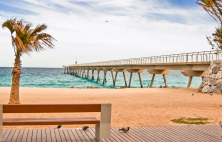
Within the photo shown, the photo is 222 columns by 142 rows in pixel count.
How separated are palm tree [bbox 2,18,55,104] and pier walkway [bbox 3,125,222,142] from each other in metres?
5.95

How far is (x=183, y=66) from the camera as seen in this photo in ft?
79.8

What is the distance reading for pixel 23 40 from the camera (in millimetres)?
10094

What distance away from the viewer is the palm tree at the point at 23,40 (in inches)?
387

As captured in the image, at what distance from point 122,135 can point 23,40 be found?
720cm

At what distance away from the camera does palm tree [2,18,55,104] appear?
9.83 metres

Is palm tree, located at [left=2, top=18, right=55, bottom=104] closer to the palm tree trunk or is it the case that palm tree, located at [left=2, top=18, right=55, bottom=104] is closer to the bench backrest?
the palm tree trunk

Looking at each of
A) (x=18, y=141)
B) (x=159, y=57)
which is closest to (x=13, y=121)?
(x=18, y=141)

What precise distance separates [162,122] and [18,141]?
4436 millimetres

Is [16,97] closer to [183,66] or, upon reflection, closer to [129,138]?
[129,138]

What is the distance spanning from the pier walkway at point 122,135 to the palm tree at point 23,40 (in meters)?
5.95

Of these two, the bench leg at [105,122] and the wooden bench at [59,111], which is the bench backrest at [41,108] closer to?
the wooden bench at [59,111]

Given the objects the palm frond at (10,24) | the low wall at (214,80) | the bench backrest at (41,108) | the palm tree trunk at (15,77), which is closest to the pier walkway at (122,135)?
the bench backrest at (41,108)

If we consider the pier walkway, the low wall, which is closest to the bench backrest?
the pier walkway

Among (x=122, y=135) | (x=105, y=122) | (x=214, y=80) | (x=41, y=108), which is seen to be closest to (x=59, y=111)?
(x=41, y=108)
